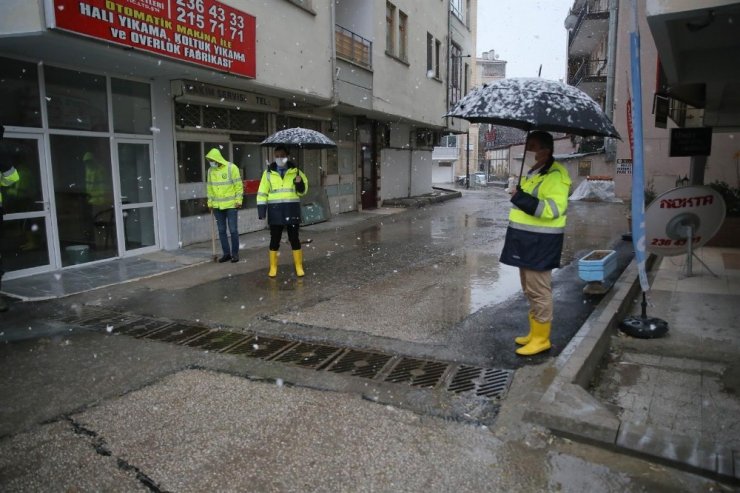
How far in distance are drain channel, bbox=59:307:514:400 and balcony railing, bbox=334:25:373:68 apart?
10362 mm

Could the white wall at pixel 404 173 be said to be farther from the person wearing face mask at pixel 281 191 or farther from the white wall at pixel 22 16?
the white wall at pixel 22 16

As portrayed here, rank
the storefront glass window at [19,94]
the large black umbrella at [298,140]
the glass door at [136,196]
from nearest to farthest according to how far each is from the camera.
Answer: the storefront glass window at [19,94] → the large black umbrella at [298,140] → the glass door at [136,196]

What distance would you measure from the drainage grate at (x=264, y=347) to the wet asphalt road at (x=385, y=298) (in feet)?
0.70

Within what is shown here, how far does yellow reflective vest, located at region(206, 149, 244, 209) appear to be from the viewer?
8969 mm

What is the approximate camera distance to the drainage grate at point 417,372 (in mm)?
4227

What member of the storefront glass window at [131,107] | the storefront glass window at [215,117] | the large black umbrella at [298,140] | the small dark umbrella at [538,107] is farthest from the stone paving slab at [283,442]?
the storefront glass window at [215,117]

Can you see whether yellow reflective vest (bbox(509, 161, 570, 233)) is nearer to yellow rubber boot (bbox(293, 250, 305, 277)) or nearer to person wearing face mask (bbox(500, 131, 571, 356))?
person wearing face mask (bbox(500, 131, 571, 356))

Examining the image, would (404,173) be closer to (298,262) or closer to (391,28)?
(391,28)

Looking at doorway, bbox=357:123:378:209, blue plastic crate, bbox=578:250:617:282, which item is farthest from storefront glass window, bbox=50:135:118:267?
doorway, bbox=357:123:378:209

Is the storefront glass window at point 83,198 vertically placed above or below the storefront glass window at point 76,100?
below

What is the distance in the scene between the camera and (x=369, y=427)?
3.49 m

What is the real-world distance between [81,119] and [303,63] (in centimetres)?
530

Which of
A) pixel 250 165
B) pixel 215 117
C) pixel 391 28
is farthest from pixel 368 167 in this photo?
pixel 215 117

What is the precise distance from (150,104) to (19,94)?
252 centimetres
